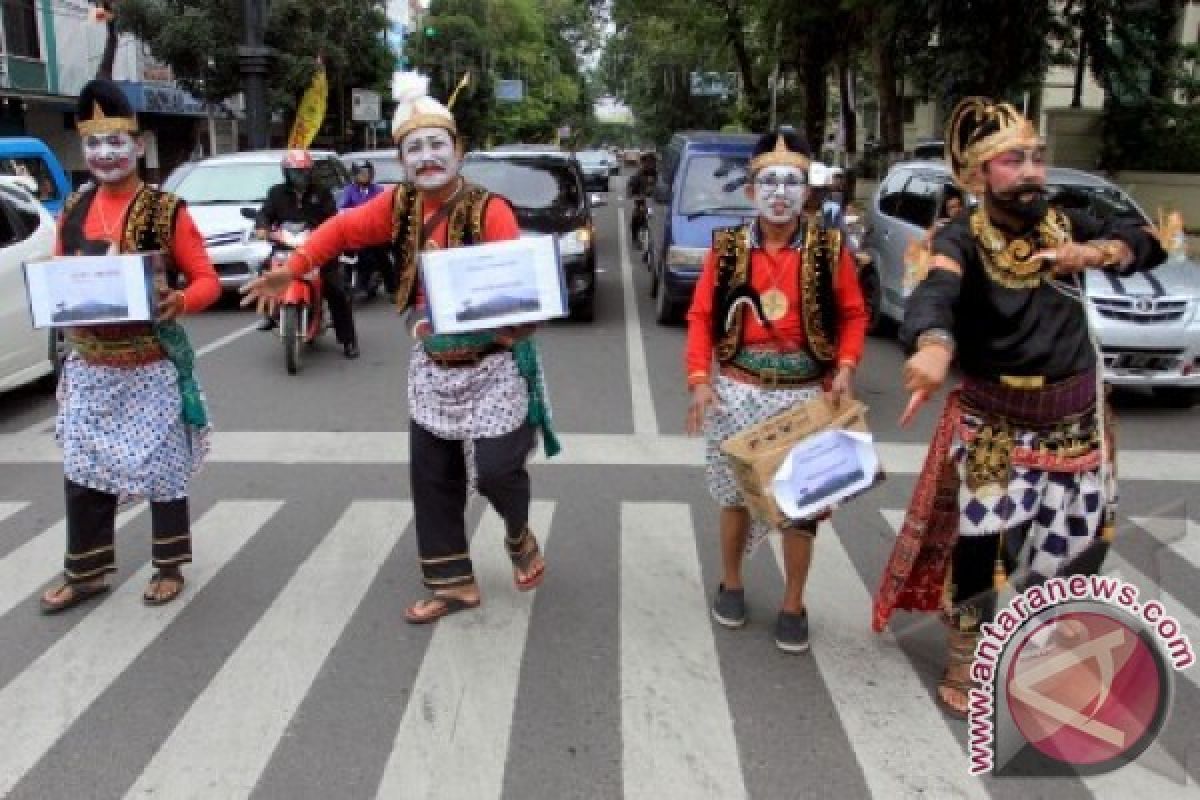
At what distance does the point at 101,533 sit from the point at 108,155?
1.46 metres

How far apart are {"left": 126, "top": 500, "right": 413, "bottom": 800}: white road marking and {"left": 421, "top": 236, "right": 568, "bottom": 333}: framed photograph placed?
1286 mm

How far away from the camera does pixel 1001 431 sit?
3.35m

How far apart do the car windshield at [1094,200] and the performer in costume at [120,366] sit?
7.25 metres

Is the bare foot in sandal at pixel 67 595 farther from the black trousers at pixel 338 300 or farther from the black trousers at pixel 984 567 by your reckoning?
the black trousers at pixel 338 300

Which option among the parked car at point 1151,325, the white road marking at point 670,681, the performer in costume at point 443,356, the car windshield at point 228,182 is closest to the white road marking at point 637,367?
the parked car at point 1151,325

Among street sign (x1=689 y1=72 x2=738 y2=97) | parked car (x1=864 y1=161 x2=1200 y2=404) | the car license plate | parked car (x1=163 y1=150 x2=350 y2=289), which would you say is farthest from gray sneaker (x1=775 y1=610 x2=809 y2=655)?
street sign (x1=689 y1=72 x2=738 y2=97)

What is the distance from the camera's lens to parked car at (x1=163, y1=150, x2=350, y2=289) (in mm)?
11773

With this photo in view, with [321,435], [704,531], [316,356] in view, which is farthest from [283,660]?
[316,356]

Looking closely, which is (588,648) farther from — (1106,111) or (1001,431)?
(1106,111)

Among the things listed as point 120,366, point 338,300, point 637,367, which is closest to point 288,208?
point 338,300

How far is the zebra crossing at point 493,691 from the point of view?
3.12m

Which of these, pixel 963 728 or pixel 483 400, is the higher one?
pixel 483 400

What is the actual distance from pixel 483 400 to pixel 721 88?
1850 inches

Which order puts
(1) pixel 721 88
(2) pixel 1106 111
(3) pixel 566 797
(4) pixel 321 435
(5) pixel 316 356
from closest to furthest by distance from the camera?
(3) pixel 566 797
(4) pixel 321 435
(5) pixel 316 356
(2) pixel 1106 111
(1) pixel 721 88
